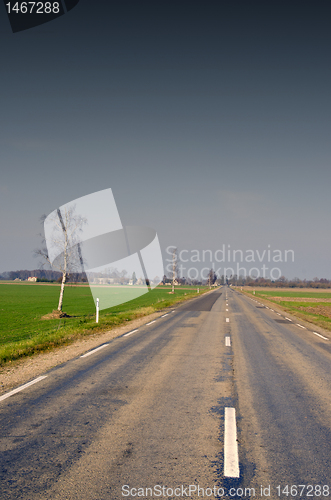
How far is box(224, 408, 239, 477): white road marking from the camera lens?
3.30 meters

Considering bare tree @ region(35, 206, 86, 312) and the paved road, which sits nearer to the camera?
the paved road

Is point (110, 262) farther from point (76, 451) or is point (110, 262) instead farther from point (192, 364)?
point (76, 451)

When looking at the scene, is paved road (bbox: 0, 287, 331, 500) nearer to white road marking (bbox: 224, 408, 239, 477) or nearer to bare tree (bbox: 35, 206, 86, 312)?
white road marking (bbox: 224, 408, 239, 477)

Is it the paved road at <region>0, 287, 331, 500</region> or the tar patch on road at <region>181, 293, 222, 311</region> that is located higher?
the paved road at <region>0, 287, 331, 500</region>

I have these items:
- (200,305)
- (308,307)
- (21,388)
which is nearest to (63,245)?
(200,305)

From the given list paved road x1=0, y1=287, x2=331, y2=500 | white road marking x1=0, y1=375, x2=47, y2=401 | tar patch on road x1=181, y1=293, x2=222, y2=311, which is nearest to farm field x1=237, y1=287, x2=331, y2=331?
tar patch on road x1=181, y1=293, x2=222, y2=311

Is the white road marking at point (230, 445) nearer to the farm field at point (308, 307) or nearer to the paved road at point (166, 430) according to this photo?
the paved road at point (166, 430)

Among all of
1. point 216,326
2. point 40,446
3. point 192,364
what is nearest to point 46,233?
point 216,326

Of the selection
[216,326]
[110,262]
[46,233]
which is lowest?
[216,326]

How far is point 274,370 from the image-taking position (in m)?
7.54

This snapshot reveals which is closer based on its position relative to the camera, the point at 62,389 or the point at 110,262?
the point at 62,389

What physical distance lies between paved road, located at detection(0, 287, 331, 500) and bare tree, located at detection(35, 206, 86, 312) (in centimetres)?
1831

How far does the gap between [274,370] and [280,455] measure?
414cm

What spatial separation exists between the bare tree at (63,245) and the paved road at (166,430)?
18.3 metres
